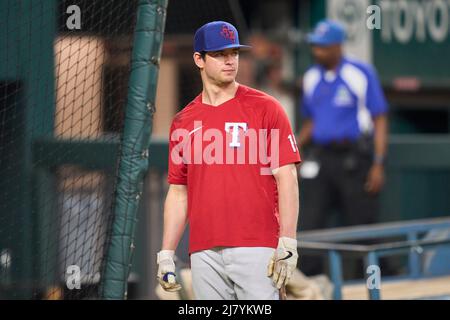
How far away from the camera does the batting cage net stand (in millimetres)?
8102

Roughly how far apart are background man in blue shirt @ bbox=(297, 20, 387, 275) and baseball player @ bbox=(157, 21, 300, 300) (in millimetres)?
4556

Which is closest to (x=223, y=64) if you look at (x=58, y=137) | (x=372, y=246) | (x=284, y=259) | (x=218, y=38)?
(x=218, y=38)

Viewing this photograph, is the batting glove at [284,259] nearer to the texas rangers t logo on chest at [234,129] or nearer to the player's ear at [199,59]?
the texas rangers t logo on chest at [234,129]

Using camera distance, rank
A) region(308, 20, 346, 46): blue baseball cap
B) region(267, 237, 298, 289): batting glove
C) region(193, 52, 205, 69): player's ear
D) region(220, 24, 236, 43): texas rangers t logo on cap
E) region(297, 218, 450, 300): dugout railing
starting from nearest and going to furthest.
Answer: region(267, 237, 298, 289): batting glove → region(220, 24, 236, 43): texas rangers t logo on cap → region(193, 52, 205, 69): player's ear → region(297, 218, 450, 300): dugout railing → region(308, 20, 346, 46): blue baseball cap

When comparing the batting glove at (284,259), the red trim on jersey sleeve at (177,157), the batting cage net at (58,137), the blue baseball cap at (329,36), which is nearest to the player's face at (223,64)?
the red trim on jersey sleeve at (177,157)

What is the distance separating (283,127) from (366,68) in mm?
4853

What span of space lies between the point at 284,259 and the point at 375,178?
4.85m

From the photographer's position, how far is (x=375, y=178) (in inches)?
423

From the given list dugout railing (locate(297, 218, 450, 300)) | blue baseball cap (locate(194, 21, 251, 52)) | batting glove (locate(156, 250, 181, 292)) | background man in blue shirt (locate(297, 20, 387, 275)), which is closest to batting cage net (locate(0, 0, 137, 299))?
batting glove (locate(156, 250, 181, 292))

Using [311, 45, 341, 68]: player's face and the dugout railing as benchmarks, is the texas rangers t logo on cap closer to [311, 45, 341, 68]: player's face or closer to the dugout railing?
the dugout railing

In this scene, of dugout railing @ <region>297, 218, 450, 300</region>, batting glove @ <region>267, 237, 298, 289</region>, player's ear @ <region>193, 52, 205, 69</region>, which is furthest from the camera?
dugout railing @ <region>297, 218, 450, 300</region>

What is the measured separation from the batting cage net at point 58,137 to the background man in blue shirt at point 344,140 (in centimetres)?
211

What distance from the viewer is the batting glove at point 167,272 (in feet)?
20.7

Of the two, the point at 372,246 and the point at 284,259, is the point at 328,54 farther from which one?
the point at 284,259
